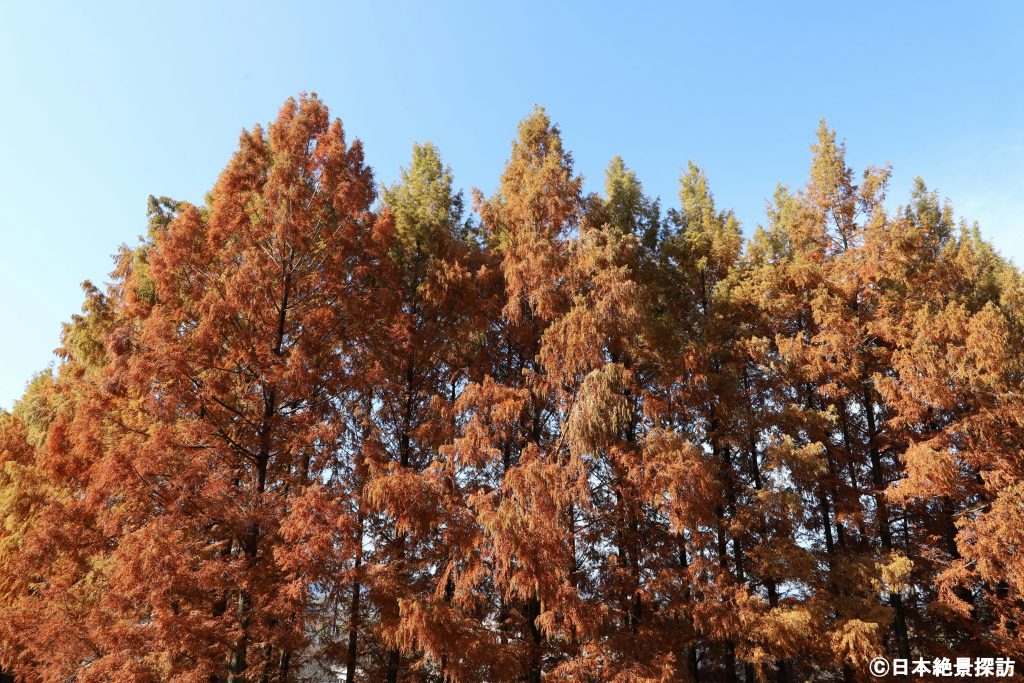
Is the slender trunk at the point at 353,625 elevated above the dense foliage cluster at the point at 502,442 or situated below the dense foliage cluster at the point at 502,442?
below

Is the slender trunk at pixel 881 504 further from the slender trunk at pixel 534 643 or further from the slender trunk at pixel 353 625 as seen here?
the slender trunk at pixel 353 625

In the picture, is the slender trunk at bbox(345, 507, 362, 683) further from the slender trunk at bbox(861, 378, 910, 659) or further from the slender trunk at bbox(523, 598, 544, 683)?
the slender trunk at bbox(861, 378, 910, 659)

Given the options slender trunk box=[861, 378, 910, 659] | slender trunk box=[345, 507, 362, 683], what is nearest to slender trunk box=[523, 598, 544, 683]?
slender trunk box=[345, 507, 362, 683]

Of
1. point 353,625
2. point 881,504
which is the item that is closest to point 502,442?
point 353,625

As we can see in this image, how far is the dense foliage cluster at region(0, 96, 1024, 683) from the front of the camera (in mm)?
9258

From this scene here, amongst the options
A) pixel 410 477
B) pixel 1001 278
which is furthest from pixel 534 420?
pixel 1001 278

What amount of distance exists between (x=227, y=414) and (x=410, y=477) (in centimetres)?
372

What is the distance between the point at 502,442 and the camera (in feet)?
40.1

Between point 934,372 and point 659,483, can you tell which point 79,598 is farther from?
point 934,372

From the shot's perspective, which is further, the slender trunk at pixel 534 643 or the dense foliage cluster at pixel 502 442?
the slender trunk at pixel 534 643

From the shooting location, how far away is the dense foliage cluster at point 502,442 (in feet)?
30.4

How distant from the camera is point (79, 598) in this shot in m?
10.0

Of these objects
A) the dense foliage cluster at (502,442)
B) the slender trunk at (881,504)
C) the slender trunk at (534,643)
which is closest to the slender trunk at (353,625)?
the dense foliage cluster at (502,442)

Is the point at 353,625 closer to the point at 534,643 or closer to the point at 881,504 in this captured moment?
the point at 534,643
